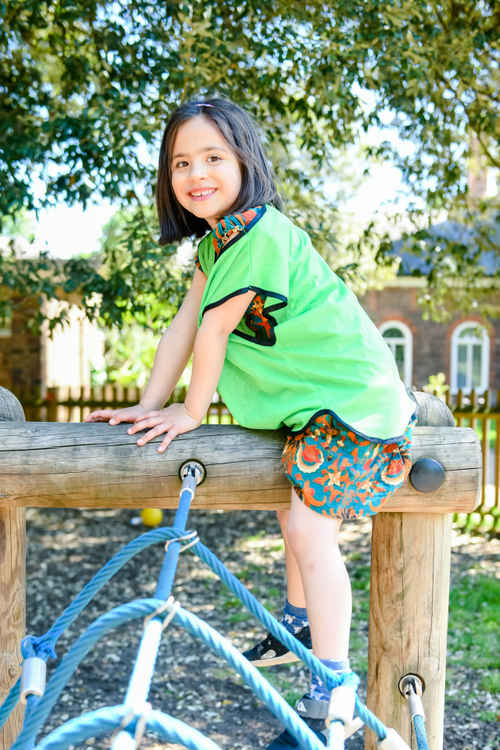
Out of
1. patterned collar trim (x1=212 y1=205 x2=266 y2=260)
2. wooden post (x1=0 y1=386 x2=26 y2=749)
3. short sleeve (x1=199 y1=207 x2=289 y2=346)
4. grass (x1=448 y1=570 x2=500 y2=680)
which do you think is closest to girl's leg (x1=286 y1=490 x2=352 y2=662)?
short sleeve (x1=199 y1=207 x2=289 y2=346)

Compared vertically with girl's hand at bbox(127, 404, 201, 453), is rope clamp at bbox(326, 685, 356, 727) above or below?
below

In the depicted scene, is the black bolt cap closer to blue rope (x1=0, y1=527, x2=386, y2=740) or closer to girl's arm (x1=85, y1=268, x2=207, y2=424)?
blue rope (x1=0, y1=527, x2=386, y2=740)

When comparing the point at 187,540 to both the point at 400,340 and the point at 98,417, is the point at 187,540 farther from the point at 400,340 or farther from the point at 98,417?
the point at 400,340

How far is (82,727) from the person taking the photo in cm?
87

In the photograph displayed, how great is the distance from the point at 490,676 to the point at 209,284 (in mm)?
3231

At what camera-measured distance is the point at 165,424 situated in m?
1.77

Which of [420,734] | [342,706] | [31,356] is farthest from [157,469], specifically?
[31,356]

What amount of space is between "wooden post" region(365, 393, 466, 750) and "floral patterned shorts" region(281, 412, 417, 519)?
0.21m

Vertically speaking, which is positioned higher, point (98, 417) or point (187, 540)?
point (98, 417)

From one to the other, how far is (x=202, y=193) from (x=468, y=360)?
58.3 feet

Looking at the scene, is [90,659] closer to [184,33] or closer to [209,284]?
[209,284]

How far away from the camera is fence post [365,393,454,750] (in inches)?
72.4

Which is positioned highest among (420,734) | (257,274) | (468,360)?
(257,274)

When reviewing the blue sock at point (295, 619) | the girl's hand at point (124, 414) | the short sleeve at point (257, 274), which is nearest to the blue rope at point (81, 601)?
the girl's hand at point (124, 414)
